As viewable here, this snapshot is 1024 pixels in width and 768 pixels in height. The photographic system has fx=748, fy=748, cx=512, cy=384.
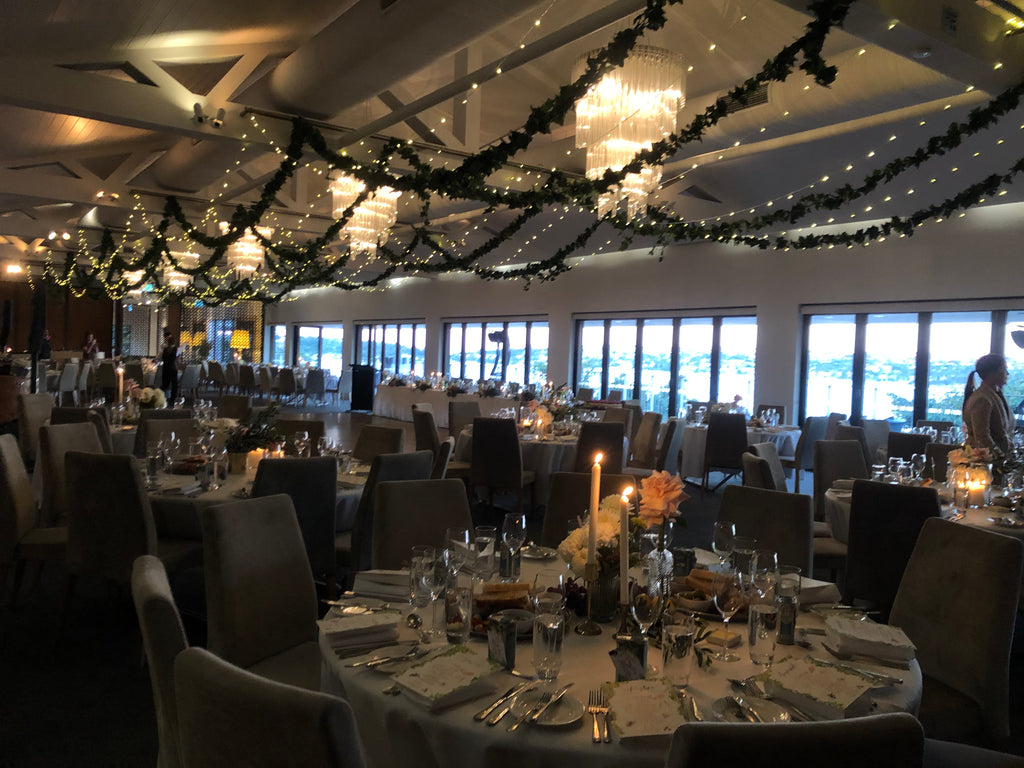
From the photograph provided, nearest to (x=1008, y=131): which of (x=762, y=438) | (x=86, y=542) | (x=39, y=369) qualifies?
(x=762, y=438)

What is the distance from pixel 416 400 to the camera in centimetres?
1561

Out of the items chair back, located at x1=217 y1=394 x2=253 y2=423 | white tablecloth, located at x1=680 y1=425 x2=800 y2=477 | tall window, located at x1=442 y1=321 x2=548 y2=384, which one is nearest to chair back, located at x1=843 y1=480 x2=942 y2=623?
white tablecloth, located at x1=680 y1=425 x2=800 y2=477

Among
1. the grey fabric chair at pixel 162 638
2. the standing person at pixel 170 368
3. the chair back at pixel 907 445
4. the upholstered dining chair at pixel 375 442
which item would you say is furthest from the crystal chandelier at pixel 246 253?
the grey fabric chair at pixel 162 638

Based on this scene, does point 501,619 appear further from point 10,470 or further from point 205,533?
point 10,470

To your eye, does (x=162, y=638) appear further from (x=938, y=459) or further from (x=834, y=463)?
(x=938, y=459)

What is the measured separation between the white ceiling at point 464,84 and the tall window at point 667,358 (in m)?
2.89

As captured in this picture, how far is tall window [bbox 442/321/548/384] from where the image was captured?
54.7 feet

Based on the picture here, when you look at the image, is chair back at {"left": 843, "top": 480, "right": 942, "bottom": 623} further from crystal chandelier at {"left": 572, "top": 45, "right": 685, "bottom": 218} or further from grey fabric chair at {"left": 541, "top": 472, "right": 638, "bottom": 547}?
crystal chandelier at {"left": 572, "top": 45, "right": 685, "bottom": 218}

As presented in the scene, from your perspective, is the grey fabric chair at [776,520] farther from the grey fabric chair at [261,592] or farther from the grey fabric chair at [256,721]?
the grey fabric chair at [256,721]

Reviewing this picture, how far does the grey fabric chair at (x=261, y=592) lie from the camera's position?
248 centimetres

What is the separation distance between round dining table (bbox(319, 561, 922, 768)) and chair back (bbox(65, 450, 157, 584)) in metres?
2.01

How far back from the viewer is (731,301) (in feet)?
40.2

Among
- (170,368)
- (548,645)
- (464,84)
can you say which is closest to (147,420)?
(464,84)

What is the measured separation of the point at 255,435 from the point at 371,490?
0.96 metres
